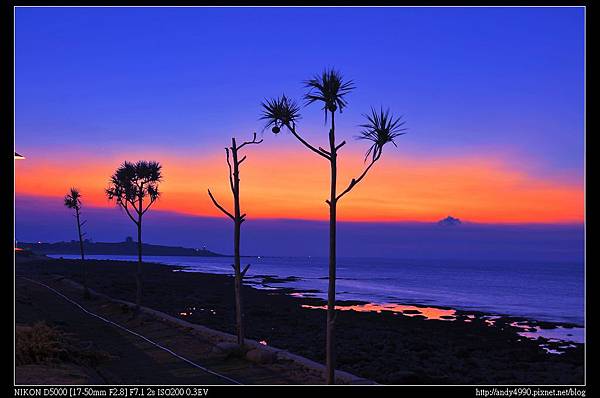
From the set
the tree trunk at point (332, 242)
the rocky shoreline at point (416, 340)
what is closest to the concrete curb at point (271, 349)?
the tree trunk at point (332, 242)

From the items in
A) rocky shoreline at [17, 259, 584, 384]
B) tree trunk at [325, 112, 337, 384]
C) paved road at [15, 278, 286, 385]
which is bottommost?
rocky shoreline at [17, 259, 584, 384]

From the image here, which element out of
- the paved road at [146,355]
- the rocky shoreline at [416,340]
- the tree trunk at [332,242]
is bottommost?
the rocky shoreline at [416,340]

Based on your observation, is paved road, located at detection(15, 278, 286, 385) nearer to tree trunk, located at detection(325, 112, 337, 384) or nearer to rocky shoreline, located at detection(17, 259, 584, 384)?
tree trunk, located at detection(325, 112, 337, 384)

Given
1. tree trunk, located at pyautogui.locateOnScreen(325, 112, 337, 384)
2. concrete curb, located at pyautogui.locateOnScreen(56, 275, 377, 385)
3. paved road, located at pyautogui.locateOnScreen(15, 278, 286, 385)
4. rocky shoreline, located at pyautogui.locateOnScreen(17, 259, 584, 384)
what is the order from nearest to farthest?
1. tree trunk, located at pyautogui.locateOnScreen(325, 112, 337, 384)
2. concrete curb, located at pyautogui.locateOnScreen(56, 275, 377, 385)
3. paved road, located at pyautogui.locateOnScreen(15, 278, 286, 385)
4. rocky shoreline, located at pyautogui.locateOnScreen(17, 259, 584, 384)

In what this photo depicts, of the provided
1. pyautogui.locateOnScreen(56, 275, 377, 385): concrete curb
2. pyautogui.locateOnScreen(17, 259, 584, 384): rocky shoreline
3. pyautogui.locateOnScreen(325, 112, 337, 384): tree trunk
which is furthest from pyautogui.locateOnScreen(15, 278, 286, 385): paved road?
pyautogui.locateOnScreen(17, 259, 584, 384): rocky shoreline

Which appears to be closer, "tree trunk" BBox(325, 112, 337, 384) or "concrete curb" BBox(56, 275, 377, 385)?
"tree trunk" BBox(325, 112, 337, 384)

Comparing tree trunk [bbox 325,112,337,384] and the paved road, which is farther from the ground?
tree trunk [bbox 325,112,337,384]

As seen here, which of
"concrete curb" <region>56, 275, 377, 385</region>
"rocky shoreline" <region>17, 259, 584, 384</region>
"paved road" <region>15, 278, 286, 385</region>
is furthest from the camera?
"rocky shoreline" <region>17, 259, 584, 384</region>

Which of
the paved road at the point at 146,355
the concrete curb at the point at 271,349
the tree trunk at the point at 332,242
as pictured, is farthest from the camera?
the paved road at the point at 146,355

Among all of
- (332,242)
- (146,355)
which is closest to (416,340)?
(146,355)

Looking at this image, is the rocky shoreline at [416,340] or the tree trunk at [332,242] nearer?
the tree trunk at [332,242]

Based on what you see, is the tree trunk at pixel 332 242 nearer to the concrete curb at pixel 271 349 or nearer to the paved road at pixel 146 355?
the concrete curb at pixel 271 349

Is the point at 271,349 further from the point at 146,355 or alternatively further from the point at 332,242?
the point at 332,242
